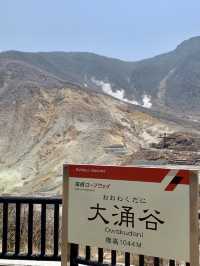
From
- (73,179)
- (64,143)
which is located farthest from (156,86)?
(73,179)

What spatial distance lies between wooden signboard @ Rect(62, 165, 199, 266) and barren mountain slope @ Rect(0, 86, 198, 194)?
69.6 feet

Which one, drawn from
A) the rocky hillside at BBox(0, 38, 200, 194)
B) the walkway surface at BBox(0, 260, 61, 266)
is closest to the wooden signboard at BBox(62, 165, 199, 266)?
the walkway surface at BBox(0, 260, 61, 266)

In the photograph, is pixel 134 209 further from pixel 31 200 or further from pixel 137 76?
pixel 137 76

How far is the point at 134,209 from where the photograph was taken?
16.3ft

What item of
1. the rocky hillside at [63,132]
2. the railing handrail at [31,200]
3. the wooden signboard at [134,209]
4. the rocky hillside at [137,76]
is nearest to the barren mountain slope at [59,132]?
the rocky hillside at [63,132]

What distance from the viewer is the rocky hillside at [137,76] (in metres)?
76.7

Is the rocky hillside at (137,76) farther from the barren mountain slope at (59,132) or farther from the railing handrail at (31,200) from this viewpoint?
the railing handrail at (31,200)

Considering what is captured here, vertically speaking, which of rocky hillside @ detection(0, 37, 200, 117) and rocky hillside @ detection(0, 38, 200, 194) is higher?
rocky hillside @ detection(0, 37, 200, 117)

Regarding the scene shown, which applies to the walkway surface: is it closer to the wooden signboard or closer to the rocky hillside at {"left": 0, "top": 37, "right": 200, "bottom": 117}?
the wooden signboard

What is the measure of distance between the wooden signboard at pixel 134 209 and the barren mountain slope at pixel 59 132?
69.6 ft

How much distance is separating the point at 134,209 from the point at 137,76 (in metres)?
85.9

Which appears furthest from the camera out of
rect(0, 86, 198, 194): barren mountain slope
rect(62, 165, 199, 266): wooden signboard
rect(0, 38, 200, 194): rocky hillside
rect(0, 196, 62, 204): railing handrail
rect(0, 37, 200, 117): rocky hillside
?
rect(0, 37, 200, 117): rocky hillside

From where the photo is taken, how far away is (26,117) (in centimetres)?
4028

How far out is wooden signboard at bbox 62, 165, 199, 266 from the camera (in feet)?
15.3
